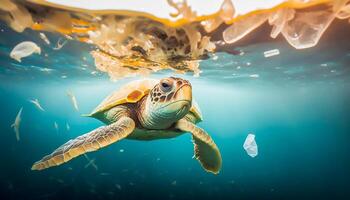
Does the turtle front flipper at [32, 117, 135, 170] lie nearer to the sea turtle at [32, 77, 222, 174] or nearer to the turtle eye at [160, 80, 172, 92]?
the sea turtle at [32, 77, 222, 174]

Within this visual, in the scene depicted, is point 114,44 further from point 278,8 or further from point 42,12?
point 278,8

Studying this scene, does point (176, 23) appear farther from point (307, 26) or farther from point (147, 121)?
point (307, 26)

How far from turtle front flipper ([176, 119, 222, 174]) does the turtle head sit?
0.54m

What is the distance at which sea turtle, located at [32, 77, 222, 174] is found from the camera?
11.9 ft

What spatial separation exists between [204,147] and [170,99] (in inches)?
60.5

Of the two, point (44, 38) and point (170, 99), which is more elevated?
point (44, 38)

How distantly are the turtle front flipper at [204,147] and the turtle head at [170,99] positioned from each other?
535 mm

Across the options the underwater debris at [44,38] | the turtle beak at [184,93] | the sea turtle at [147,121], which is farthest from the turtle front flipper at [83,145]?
the underwater debris at [44,38]

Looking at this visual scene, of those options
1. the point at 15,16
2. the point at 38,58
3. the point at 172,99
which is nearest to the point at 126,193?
the point at 38,58

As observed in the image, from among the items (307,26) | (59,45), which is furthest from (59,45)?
(307,26)

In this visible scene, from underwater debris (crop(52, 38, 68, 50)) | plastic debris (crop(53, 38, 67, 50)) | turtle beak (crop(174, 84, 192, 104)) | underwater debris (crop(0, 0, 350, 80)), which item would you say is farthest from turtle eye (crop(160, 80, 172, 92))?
plastic debris (crop(53, 38, 67, 50))

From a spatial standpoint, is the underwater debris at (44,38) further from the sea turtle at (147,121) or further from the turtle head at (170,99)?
the turtle head at (170,99)

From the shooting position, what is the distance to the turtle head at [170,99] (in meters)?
3.88

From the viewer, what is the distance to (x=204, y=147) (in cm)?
496
